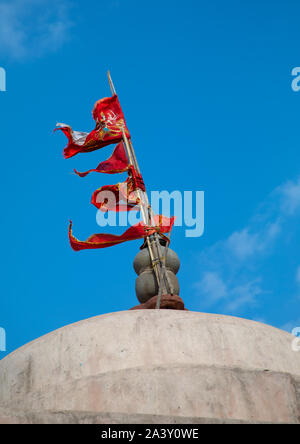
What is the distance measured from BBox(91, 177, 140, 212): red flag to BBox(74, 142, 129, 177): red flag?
64cm

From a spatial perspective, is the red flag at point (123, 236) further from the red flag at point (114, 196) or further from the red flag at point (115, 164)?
the red flag at point (115, 164)

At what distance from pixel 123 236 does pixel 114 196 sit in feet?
5.50

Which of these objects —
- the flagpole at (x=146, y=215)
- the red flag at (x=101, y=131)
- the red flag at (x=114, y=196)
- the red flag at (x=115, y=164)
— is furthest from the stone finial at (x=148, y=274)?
the red flag at (x=101, y=131)

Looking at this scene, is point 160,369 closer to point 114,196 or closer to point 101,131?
point 114,196

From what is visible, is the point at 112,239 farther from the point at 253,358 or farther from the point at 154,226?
the point at 253,358

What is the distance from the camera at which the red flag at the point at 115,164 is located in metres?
13.9

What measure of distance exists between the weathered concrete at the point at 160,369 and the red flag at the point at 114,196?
5321mm

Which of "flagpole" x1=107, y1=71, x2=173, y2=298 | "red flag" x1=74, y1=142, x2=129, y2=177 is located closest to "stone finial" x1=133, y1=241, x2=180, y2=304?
"flagpole" x1=107, y1=71, x2=173, y2=298

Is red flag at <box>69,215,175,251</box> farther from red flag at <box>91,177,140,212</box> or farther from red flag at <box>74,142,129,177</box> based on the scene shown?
red flag at <box>74,142,129,177</box>

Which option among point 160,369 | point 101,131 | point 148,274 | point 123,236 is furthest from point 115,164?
point 160,369

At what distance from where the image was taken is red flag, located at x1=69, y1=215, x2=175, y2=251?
1184cm

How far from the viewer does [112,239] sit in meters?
12.0

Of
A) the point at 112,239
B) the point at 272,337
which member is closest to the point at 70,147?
the point at 112,239

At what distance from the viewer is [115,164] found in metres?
14.0
